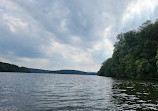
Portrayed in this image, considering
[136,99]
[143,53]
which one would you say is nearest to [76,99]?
[136,99]

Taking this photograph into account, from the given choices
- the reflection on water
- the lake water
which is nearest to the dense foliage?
the reflection on water

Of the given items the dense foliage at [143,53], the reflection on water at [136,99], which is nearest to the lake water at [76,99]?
the reflection on water at [136,99]

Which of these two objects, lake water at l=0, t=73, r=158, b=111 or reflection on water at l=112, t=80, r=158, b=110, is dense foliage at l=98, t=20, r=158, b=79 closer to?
reflection on water at l=112, t=80, r=158, b=110

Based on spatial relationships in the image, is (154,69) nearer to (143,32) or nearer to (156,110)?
(143,32)

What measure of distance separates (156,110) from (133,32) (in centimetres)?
9571

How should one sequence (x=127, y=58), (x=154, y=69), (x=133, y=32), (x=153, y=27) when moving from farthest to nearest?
(x=133, y=32), (x=127, y=58), (x=153, y=27), (x=154, y=69)

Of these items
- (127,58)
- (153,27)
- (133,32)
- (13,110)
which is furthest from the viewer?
(133,32)

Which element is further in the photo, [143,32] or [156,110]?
[143,32]

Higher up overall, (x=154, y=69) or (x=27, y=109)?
(x=154, y=69)

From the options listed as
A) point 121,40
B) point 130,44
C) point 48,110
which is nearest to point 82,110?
point 48,110

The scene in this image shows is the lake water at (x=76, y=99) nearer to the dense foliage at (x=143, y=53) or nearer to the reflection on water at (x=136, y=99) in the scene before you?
the reflection on water at (x=136, y=99)

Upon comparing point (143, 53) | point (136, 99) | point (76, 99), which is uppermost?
point (143, 53)

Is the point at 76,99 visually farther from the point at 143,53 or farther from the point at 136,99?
the point at 143,53

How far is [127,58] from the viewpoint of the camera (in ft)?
304
